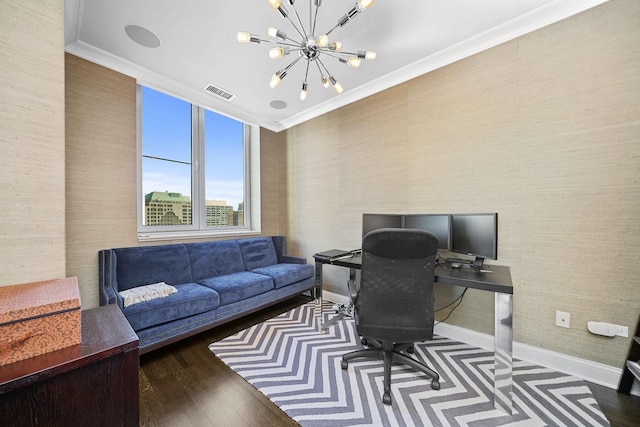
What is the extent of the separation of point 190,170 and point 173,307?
6.14 ft

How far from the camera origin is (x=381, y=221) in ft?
8.70

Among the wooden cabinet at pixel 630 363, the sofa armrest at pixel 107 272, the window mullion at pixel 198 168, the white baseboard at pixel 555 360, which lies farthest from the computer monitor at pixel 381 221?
the sofa armrest at pixel 107 272

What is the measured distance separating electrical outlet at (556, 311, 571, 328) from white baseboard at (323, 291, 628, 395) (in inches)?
9.2

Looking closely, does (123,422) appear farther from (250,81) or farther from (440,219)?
(250,81)

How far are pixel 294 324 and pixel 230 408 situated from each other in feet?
3.87

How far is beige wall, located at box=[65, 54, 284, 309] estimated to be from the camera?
7.13 feet

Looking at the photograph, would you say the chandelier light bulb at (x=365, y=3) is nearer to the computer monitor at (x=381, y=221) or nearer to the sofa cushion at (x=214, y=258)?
the computer monitor at (x=381, y=221)

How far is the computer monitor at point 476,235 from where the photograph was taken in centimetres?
185

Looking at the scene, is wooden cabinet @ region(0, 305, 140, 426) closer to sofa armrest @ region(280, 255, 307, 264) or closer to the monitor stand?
the monitor stand

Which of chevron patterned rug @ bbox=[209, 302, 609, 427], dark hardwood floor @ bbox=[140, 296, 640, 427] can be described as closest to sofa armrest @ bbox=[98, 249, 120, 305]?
dark hardwood floor @ bbox=[140, 296, 640, 427]

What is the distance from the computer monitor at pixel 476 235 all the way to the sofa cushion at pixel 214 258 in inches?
102

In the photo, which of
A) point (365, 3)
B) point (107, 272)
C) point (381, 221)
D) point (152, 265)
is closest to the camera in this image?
point (365, 3)

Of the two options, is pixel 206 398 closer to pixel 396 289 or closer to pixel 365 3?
pixel 396 289

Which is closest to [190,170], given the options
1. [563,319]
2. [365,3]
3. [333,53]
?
[333,53]
